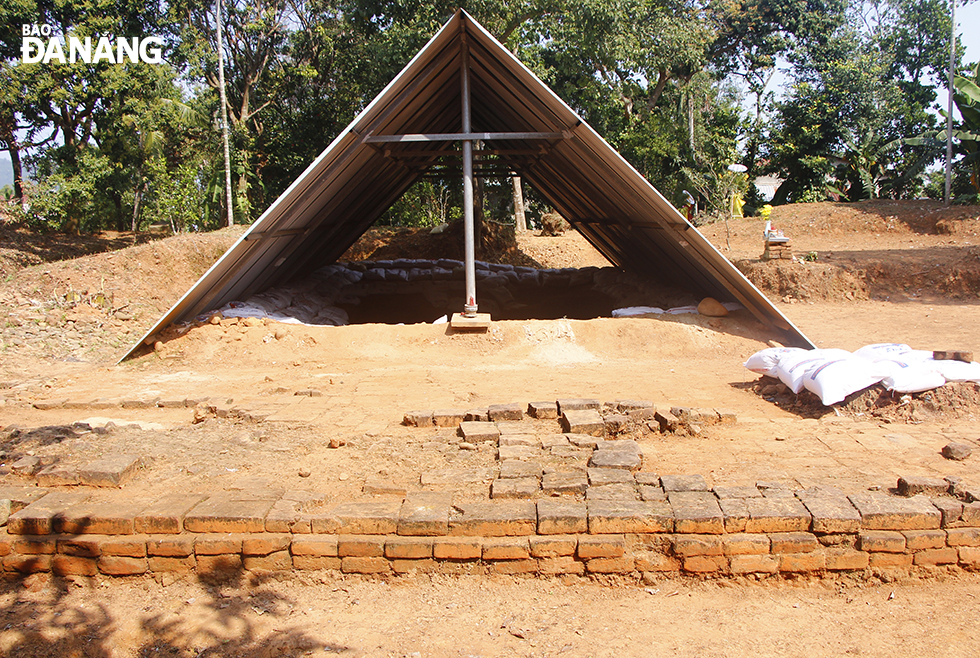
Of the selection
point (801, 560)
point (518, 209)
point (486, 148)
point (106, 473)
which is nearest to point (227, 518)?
point (106, 473)

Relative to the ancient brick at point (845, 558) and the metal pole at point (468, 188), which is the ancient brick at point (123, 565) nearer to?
the ancient brick at point (845, 558)

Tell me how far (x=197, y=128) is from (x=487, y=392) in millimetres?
17299

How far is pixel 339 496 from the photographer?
14.7ft

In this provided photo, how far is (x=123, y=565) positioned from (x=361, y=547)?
53.9 inches

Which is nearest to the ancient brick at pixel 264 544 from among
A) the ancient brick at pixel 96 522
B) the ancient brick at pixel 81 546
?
the ancient brick at pixel 96 522

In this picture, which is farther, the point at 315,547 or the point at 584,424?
the point at 584,424

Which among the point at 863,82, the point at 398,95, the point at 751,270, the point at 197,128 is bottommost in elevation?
the point at 751,270

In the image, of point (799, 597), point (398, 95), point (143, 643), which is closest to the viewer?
point (143, 643)

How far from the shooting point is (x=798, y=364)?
262 inches

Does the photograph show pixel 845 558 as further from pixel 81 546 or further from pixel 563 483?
pixel 81 546

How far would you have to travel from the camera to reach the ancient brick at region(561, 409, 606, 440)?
548 cm

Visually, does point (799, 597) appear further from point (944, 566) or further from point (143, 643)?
point (143, 643)

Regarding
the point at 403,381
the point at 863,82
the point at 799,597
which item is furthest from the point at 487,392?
the point at 863,82

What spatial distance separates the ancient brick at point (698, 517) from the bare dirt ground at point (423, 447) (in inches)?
11.3
